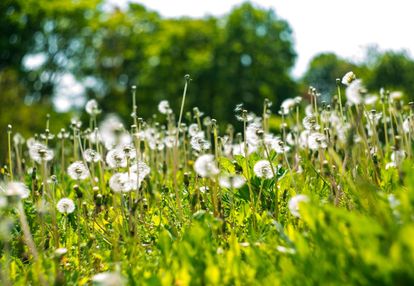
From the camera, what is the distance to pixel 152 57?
106 feet

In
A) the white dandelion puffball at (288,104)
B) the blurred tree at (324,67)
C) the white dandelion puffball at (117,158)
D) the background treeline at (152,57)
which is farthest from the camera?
the blurred tree at (324,67)

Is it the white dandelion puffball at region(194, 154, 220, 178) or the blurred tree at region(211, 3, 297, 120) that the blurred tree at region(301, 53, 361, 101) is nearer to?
the blurred tree at region(211, 3, 297, 120)

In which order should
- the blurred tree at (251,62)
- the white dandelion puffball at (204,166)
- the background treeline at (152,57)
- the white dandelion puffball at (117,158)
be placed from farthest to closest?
the blurred tree at (251,62) → the background treeline at (152,57) → the white dandelion puffball at (117,158) → the white dandelion puffball at (204,166)

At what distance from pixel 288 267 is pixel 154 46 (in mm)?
30686

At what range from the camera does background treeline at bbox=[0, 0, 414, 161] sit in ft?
81.8

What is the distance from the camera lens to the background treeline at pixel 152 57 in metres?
24.9

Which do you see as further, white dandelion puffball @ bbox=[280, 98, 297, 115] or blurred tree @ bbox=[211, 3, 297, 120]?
blurred tree @ bbox=[211, 3, 297, 120]

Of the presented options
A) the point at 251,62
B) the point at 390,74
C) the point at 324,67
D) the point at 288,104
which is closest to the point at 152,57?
the point at 251,62

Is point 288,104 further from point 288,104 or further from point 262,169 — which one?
point 262,169

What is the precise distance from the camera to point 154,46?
31.6 metres

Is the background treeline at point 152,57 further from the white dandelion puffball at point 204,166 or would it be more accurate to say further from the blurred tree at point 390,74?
the white dandelion puffball at point 204,166

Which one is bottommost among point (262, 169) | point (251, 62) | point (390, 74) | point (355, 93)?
point (262, 169)

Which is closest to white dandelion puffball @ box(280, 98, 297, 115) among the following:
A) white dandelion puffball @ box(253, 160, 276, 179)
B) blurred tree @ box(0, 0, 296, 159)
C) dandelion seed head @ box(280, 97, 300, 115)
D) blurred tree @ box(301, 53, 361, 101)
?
dandelion seed head @ box(280, 97, 300, 115)

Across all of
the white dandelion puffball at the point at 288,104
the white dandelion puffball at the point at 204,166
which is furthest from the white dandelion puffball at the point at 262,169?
the white dandelion puffball at the point at 288,104
